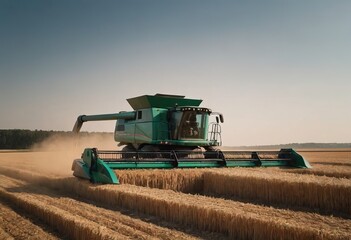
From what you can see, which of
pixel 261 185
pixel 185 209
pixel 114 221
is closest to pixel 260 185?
pixel 261 185

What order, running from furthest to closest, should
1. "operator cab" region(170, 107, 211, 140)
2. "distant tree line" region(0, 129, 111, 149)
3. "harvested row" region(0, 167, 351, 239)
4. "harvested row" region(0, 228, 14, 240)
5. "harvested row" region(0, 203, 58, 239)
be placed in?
"distant tree line" region(0, 129, 111, 149), "operator cab" region(170, 107, 211, 140), "harvested row" region(0, 203, 58, 239), "harvested row" region(0, 228, 14, 240), "harvested row" region(0, 167, 351, 239)

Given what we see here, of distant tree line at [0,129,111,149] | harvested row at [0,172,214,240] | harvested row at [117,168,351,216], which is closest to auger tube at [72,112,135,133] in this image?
harvested row at [117,168,351,216]

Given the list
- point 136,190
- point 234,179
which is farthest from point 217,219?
point 234,179

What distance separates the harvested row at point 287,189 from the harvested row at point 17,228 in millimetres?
4909

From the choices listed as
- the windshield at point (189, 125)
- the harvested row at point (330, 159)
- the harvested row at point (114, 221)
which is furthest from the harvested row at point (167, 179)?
the harvested row at point (330, 159)

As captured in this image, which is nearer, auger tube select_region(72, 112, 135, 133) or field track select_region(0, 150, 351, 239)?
field track select_region(0, 150, 351, 239)

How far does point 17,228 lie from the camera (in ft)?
20.3

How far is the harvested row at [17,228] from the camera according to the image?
5.73 meters

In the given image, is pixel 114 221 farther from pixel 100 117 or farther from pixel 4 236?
pixel 100 117

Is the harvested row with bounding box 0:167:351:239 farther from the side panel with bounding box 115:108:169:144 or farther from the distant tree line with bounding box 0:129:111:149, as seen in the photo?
the distant tree line with bounding box 0:129:111:149

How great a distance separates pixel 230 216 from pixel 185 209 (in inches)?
36.9

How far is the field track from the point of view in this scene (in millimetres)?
5145

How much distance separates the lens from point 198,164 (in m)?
11.2

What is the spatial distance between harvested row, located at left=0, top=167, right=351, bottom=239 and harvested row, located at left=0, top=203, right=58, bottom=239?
5.91 feet
